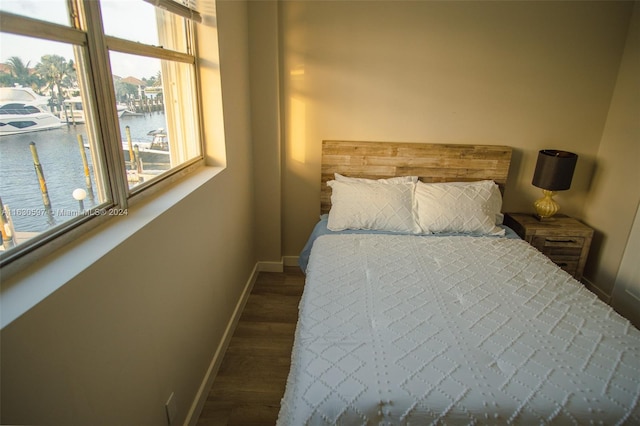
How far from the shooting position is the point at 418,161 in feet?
8.82

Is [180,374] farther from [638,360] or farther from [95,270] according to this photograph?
[638,360]

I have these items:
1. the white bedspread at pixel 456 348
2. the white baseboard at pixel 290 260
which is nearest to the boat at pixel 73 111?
the white bedspread at pixel 456 348

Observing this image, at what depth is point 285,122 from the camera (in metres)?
2.71

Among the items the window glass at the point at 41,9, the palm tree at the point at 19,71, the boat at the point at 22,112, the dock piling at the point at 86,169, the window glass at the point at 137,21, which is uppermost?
the window glass at the point at 137,21

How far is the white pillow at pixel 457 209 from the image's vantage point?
7.82 ft

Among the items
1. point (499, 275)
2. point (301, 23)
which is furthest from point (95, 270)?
point (301, 23)

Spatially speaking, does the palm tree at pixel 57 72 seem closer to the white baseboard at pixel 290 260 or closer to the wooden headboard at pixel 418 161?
the wooden headboard at pixel 418 161

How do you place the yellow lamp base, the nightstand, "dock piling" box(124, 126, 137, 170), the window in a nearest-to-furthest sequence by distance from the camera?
the window
"dock piling" box(124, 126, 137, 170)
the nightstand
the yellow lamp base

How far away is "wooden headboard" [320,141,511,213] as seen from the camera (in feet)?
8.72

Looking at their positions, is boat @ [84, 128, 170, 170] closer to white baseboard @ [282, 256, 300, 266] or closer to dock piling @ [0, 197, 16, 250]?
dock piling @ [0, 197, 16, 250]

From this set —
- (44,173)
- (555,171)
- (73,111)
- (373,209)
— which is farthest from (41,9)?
(555,171)

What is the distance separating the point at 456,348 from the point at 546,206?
187 cm

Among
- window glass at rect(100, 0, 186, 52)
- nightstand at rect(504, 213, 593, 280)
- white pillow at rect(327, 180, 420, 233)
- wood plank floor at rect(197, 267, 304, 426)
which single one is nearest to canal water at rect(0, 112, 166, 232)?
window glass at rect(100, 0, 186, 52)

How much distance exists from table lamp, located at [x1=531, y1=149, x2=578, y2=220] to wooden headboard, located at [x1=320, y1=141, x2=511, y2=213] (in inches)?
8.9
